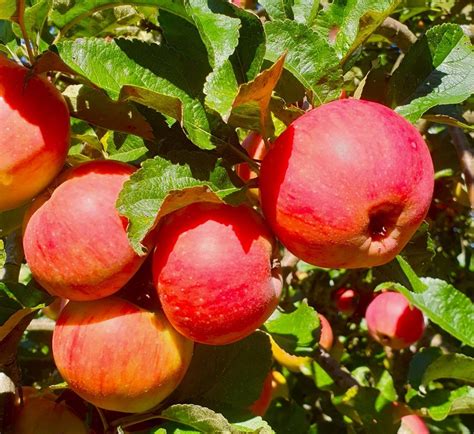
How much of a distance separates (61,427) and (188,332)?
0.43m

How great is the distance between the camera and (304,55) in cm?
99

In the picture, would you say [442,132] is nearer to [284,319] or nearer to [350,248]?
[284,319]

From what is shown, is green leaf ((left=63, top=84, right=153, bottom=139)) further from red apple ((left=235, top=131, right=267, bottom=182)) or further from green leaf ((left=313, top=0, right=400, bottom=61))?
green leaf ((left=313, top=0, right=400, bottom=61))

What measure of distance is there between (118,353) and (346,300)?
1.90m

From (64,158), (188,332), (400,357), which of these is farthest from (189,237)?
(400,357)

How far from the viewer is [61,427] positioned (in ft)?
3.91

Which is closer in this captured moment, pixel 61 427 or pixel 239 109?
pixel 239 109

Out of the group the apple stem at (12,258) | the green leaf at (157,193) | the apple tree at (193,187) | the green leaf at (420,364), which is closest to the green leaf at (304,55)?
the apple tree at (193,187)

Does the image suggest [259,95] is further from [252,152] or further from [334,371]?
[334,371]

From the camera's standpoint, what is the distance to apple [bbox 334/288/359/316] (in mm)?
2740

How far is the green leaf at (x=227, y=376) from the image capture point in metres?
1.23

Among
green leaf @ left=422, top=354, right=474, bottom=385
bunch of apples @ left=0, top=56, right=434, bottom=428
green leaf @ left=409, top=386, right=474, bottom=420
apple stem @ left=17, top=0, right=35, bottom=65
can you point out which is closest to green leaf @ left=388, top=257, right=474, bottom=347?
green leaf @ left=422, top=354, right=474, bottom=385

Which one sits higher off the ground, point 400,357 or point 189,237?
point 189,237

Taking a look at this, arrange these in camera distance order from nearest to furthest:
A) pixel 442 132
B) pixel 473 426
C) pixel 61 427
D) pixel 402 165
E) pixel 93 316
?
pixel 402 165 < pixel 93 316 < pixel 61 427 < pixel 473 426 < pixel 442 132
